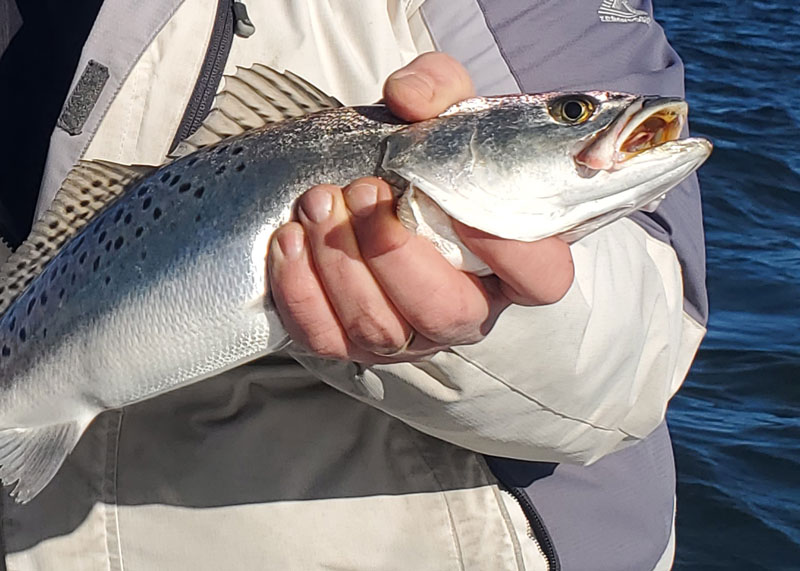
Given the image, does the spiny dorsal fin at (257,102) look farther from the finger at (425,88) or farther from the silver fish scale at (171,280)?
the finger at (425,88)

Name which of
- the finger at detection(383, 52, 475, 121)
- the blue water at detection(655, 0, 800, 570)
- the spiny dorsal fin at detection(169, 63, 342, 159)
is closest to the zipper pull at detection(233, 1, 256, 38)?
the spiny dorsal fin at detection(169, 63, 342, 159)

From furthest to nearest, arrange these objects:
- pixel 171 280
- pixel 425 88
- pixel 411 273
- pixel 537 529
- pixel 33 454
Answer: pixel 537 529
pixel 33 454
pixel 171 280
pixel 425 88
pixel 411 273

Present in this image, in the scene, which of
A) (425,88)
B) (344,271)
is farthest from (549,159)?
(344,271)

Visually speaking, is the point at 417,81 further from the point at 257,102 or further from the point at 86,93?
the point at 86,93

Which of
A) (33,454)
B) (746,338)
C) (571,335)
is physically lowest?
(746,338)

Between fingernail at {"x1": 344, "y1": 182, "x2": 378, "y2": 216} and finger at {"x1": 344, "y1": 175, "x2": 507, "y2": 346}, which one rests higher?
fingernail at {"x1": 344, "y1": 182, "x2": 378, "y2": 216}

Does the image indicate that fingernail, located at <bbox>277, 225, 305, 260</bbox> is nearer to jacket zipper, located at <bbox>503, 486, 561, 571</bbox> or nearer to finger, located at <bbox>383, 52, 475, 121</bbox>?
finger, located at <bbox>383, 52, 475, 121</bbox>

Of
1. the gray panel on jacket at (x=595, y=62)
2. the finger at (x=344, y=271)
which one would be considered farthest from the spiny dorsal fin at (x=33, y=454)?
the gray panel on jacket at (x=595, y=62)
